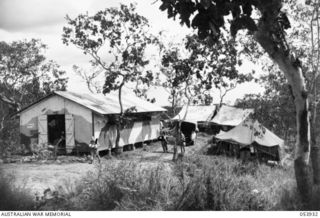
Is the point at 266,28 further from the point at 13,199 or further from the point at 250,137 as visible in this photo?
the point at 250,137

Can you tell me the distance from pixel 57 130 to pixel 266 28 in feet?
52.4

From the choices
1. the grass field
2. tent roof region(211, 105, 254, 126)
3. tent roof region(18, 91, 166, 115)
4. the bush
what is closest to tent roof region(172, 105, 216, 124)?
tent roof region(211, 105, 254, 126)

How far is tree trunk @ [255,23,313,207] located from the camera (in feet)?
18.9

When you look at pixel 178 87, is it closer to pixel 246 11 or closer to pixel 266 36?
pixel 266 36

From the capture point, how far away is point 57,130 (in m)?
19.3

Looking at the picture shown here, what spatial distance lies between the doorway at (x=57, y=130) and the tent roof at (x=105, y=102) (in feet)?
4.53

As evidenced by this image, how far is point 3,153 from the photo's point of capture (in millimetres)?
17078

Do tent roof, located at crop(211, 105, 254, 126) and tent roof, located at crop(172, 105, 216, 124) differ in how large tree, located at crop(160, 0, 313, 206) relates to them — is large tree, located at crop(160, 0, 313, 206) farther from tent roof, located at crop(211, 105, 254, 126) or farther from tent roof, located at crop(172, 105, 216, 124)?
tent roof, located at crop(172, 105, 216, 124)

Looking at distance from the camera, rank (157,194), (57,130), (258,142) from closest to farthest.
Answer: (157,194) < (258,142) < (57,130)

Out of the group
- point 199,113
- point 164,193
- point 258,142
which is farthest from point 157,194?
point 199,113

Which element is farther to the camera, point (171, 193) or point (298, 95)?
point (298, 95)

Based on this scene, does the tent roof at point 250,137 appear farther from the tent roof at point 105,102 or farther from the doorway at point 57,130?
the doorway at point 57,130

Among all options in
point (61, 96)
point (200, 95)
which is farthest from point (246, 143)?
point (61, 96)
